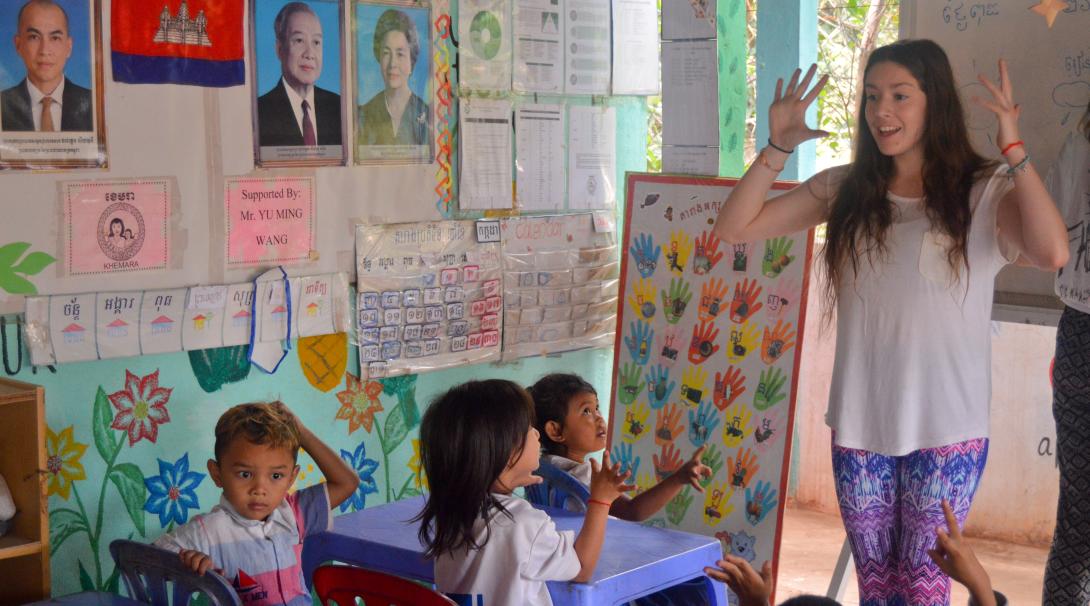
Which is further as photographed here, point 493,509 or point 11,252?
point 11,252

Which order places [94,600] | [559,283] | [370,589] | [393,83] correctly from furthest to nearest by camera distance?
1. [559,283]
2. [393,83]
3. [94,600]
4. [370,589]

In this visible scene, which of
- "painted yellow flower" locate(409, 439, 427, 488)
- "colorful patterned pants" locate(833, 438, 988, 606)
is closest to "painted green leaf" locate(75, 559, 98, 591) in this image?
"painted yellow flower" locate(409, 439, 427, 488)

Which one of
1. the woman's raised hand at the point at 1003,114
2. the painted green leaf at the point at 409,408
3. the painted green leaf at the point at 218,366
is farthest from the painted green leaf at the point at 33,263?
the woman's raised hand at the point at 1003,114

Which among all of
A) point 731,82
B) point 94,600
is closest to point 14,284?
point 94,600

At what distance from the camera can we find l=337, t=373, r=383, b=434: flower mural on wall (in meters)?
3.53

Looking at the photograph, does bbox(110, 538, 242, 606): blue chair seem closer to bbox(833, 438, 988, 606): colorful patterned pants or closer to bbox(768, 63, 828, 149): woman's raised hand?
bbox(833, 438, 988, 606): colorful patterned pants

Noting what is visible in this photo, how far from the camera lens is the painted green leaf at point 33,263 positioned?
2830 millimetres

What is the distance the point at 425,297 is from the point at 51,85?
124cm

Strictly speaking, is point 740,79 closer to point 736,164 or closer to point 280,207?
point 736,164

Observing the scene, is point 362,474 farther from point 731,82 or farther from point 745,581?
point 745,581

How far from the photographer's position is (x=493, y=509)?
2100 millimetres

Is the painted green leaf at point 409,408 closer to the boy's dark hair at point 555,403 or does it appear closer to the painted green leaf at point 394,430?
the painted green leaf at point 394,430

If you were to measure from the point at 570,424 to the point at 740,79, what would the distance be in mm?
1428

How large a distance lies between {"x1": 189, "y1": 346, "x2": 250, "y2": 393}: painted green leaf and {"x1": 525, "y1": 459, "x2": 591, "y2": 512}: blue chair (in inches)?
36.5
